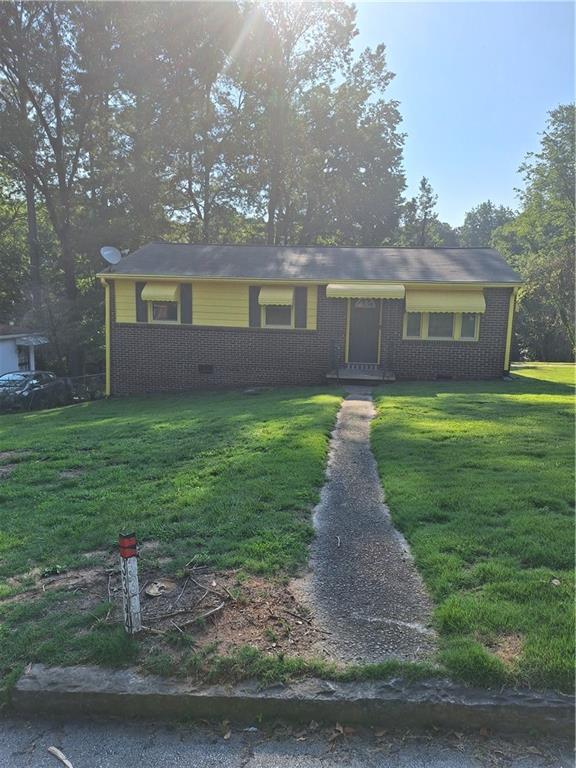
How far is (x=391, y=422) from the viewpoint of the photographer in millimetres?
8039

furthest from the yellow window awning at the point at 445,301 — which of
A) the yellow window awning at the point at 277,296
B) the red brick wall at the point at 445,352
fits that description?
the yellow window awning at the point at 277,296

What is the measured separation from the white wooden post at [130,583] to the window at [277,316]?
1190 centimetres

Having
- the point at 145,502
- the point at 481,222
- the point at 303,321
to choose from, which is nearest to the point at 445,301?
the point at 303,321

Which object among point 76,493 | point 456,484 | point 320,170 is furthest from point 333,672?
point 320,170

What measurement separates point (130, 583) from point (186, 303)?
12563 mm

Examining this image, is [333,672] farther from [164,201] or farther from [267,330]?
[164,201]

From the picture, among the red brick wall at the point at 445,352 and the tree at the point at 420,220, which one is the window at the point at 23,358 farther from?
the tree at the point at 420,220

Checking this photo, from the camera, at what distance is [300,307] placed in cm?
1430

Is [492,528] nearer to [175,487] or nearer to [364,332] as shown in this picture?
[175,487]

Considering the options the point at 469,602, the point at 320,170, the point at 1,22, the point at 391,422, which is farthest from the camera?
the point at 320,170

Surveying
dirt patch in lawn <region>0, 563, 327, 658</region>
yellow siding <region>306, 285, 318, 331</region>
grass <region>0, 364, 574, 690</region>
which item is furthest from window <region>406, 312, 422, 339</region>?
dirt patch in lawn <region>0, 563, 327, 658</region>

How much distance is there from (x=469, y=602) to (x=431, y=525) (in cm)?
112

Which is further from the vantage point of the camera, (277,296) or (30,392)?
(30,392)

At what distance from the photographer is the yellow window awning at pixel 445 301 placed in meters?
13.3
